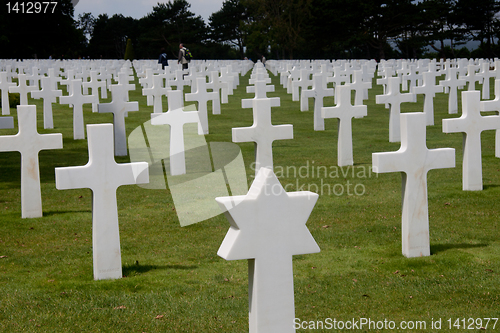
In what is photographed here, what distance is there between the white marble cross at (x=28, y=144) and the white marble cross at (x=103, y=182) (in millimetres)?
2123

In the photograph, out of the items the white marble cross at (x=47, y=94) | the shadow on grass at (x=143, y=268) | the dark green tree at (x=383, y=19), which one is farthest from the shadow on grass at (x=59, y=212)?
the dark green tree at (x=383, y=19)

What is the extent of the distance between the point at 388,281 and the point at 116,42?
94512mm

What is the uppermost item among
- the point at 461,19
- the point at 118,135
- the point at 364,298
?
the point at 461,19

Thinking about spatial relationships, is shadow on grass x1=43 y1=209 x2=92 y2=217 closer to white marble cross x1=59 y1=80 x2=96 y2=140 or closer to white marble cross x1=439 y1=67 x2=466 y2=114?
white marble cross x1=59 y1=80 x2=96 y2=140

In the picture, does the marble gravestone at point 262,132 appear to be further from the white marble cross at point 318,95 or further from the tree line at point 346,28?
the tree line at point 346,28

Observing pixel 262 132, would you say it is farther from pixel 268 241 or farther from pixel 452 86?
pixel 452 86

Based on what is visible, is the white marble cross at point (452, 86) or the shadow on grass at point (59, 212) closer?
the shadow on grass at point (59, 212)

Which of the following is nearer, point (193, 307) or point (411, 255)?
point (193, 307)

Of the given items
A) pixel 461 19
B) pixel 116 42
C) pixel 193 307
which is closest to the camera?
pixel 193 307

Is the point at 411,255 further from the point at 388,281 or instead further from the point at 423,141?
the point at 423,141

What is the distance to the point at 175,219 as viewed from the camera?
24.7 feet

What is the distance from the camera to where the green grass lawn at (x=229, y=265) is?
4539mm

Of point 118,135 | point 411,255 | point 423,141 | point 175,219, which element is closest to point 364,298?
point 411,255

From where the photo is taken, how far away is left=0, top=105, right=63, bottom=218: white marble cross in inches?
281
